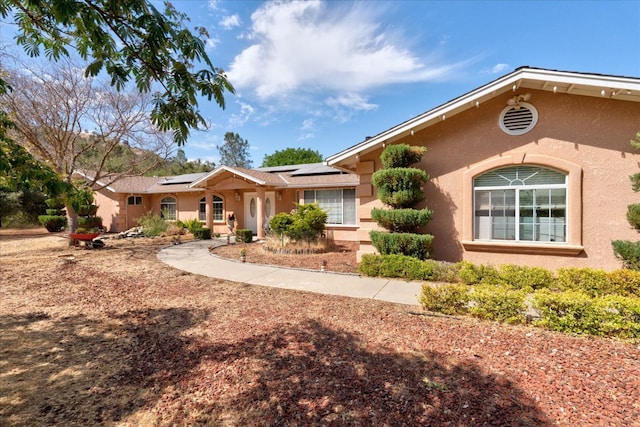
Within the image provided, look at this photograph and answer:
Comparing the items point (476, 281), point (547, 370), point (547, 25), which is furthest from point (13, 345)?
point (547, 25)

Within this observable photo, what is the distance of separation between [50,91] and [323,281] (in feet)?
50.9

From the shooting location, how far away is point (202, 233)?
17188 mm

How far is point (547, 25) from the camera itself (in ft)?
27.5

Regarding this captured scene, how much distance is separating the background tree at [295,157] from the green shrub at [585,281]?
4429cm

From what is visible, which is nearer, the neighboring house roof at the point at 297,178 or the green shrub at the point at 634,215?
the green shrub at the point at 634,215

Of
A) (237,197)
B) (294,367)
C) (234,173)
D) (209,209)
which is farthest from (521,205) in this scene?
(209,209)

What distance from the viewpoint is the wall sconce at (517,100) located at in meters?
7.92

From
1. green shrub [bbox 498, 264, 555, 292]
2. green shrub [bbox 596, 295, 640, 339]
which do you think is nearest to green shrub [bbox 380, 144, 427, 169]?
green shrub [bbox 498, 264, 555, 292]

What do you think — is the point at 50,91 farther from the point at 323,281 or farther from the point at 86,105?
the point at 323,281

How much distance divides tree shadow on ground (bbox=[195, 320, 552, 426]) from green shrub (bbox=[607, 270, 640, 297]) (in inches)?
190

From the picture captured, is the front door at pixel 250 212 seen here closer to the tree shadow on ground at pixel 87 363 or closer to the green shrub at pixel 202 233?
the green shrub at pixel 202 233

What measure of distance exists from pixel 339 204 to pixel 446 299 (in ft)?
33.7

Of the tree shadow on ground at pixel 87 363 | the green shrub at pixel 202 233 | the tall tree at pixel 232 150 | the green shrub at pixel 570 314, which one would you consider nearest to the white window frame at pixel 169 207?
the green shrub at pixel 202 233

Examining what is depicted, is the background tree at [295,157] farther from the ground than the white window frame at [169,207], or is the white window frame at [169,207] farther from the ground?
the background tree at [295,157]
